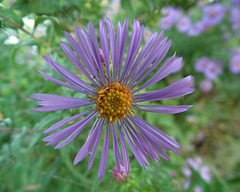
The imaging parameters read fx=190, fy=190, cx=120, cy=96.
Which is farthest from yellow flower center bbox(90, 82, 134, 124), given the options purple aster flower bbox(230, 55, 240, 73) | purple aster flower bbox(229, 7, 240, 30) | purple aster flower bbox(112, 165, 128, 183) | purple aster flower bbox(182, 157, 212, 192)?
purple aster flower bbox(229, 7, 240, 30)

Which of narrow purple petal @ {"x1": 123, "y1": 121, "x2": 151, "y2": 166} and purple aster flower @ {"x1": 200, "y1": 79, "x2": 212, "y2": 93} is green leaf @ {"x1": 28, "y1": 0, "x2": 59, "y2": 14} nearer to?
narrow purple petal @ {"x1": 123, "y1": 121, "x2": 151, "y2": 166}

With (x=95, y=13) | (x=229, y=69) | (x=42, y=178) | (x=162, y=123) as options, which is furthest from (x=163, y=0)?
(x=229, y=69)

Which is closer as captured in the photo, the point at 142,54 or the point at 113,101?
the point at 142,54

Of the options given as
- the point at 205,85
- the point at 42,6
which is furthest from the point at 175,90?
the point at 205,85

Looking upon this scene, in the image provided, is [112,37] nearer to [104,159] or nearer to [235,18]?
[104,159]

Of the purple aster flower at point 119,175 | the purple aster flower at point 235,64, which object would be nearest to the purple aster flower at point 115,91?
the purple aster flower at point 119,175

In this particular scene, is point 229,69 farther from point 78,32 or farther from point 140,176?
point 78,32
